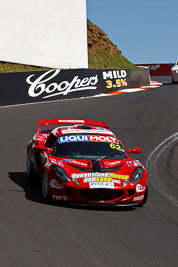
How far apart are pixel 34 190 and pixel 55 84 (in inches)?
621

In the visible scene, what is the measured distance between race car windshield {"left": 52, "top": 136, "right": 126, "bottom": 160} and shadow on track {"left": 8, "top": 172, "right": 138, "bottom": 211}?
0.73 meters

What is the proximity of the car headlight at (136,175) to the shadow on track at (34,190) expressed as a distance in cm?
43

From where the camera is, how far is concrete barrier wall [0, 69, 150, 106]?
888 inches

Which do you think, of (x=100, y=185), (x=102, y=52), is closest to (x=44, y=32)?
(x=102, y=52)

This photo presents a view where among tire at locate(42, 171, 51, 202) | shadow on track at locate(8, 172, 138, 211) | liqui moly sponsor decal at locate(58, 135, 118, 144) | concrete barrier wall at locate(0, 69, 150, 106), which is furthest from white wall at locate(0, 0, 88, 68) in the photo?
tire at locate(42, 171, 51, 202)

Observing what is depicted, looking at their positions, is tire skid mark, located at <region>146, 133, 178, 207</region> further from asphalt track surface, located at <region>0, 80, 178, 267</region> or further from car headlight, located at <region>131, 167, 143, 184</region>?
car headlight, located at <region>131, 167, 143, 184</region>

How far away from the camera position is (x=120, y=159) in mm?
9039

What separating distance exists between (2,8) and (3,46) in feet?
6.34

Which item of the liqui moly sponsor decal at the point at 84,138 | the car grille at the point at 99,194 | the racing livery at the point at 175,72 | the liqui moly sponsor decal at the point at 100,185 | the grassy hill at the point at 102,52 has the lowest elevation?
the car grille at the point at 99,194

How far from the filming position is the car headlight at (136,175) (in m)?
8.48

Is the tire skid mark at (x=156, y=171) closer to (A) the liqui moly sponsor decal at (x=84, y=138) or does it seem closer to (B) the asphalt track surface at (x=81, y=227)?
(B) the asphalt track surface at (x=81, y=227)

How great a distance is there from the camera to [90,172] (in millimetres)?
8328

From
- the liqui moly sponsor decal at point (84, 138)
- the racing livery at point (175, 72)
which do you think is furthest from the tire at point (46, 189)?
the racing livery at point (175, 72)

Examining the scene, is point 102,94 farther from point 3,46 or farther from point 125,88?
point 3,46
